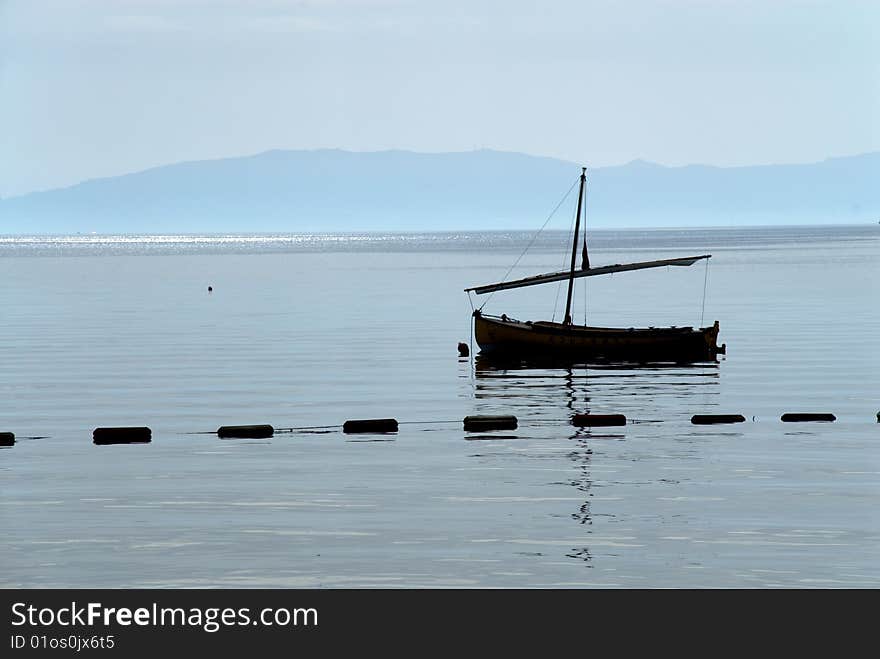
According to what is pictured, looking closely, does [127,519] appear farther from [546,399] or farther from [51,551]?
[546,399]

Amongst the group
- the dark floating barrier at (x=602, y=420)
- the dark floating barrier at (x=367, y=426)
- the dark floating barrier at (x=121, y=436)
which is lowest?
the dark floating barrier at (x=121, y=436)

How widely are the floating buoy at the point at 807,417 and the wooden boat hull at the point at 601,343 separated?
2590 centimetres

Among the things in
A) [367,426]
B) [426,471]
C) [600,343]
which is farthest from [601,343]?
[426,471]

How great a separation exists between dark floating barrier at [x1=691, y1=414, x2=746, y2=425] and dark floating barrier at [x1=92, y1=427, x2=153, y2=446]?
52.5 ft

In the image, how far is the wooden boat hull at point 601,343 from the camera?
234 ft

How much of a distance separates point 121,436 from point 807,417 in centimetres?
1970

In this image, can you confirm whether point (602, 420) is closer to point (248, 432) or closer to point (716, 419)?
point (716, 419)

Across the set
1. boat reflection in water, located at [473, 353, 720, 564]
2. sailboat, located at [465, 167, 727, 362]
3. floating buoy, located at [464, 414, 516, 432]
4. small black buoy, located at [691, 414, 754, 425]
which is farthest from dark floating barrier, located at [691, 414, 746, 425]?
sailboat, located at [465, 167, 727, 362]

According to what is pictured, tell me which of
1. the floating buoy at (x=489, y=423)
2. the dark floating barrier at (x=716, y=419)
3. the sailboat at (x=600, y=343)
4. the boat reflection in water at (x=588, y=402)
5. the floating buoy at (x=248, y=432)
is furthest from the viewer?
the sailboat at (x=600, y=343)

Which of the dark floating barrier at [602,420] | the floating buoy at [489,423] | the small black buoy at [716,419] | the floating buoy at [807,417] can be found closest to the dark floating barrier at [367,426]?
the floating buoy at [489,423]

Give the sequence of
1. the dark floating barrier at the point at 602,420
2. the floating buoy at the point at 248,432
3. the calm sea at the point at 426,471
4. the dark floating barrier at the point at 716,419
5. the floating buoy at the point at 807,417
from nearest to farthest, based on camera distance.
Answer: the calm sea at the point at 426,471 < the floating buoy at the point at 248,432 < the dark floating barrier at the point at 602,420 < the floating buoy at the point at 807,417 < the dark floating barrier at the point at 716,419

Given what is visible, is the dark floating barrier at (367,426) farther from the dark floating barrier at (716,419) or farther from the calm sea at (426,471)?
the dark floating barrier at (716,419)

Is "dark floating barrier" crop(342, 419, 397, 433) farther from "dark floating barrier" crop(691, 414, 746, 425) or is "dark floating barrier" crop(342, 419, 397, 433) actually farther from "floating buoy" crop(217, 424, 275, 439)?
"dark floating barrier" crop(691, 414, 746, 425)
